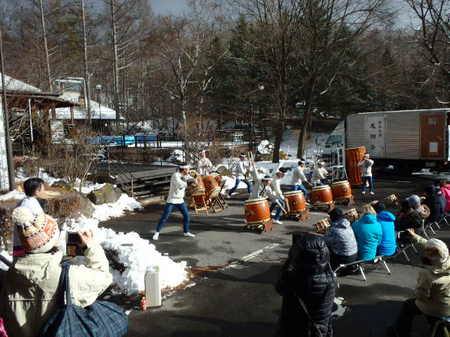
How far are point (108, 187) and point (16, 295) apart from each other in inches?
404

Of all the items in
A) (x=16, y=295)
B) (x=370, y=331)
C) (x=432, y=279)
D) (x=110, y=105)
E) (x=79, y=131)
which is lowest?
(x=370, y=331)

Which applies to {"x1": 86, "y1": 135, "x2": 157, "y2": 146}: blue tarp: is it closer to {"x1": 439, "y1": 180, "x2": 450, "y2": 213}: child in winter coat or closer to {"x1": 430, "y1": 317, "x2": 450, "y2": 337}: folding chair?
{"x1": 439, "y1": 180, "x2": 450, "y2": 213}: child in winter coat

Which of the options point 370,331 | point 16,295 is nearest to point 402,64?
point 370,331

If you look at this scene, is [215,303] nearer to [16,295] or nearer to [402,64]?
[16,295]

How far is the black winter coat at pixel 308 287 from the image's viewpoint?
3.67m

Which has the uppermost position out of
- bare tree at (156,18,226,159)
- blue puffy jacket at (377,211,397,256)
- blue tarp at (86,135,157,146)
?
bare tree at (156,18,226,159)

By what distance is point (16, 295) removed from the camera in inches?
118

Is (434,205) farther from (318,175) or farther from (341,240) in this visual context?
(318,175)

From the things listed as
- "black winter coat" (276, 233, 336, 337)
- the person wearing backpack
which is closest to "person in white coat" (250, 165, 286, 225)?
"black winter coat" (276, 233, 336, 337)

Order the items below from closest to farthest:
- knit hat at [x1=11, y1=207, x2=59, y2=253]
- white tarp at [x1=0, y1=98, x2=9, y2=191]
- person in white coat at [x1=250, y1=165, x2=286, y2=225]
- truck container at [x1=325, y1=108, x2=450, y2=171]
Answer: knit hat at [x1=11, y1=207, x2=59, y2=253]
person in white coat at [x1=250, y1=165, x2=286, y2=225]
white tarp at [x1=0, y1=98, x2=9, y2=191]
truck container at [x1=325, y1=108, x2=450, y2=171]

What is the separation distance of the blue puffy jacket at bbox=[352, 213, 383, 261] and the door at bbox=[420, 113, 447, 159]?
565 inches

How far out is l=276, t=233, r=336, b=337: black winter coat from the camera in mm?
3674

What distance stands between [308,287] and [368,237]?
128 inches

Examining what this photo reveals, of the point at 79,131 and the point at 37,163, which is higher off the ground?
the point at 79,131
